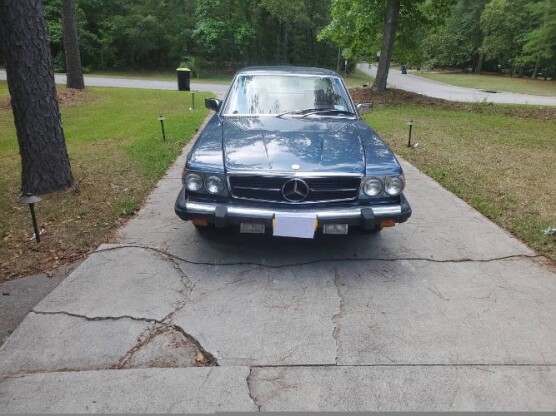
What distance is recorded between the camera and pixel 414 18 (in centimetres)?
1577

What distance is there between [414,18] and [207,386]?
54.0 feet

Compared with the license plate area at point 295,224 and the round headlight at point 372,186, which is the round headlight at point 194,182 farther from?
the round headlight at point 372,186

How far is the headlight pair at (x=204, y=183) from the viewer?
3537 mm

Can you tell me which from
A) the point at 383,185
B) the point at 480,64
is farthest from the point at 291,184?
the point at 480,64

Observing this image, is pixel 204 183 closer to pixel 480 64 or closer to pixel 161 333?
pixel 161 333

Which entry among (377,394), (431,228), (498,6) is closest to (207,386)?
(377,394)

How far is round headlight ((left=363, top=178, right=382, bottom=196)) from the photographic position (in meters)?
3.56

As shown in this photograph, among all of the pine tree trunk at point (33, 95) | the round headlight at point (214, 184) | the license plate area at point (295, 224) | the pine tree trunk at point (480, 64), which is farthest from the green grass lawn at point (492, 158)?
the pine tree trunk at point (480, 64)

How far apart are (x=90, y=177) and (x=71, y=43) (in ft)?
36.1

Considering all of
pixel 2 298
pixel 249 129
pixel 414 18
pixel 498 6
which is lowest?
pixel 2 298

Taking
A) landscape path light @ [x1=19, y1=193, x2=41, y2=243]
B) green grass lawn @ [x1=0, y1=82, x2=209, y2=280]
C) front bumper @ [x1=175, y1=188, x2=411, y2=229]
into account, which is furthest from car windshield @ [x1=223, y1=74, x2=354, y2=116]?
landscape path light @ [x1=19, y1=193, x2=41, y2=243]

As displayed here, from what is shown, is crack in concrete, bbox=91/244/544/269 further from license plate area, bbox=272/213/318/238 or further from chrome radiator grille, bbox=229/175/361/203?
chrome radiator grille, bbox=229/175/361/203

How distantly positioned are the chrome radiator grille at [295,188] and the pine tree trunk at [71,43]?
1380cm

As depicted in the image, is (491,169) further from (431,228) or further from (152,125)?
(152,125)
